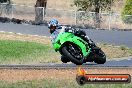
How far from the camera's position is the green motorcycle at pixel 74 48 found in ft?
22.3

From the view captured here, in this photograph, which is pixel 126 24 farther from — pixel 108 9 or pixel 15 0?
pixel 15 0

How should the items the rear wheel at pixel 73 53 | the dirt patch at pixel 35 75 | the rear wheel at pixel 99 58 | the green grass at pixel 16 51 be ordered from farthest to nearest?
the green grass at pixel 16 51 → the dirt patch at pixel 35 75 → the rear wheel at pixel 99 58 → the rear wheel at pixel 73 53

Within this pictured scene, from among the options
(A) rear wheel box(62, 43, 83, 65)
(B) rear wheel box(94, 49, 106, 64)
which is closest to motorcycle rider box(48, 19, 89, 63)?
(A) rear wheel box(62, 43, 83, 65)

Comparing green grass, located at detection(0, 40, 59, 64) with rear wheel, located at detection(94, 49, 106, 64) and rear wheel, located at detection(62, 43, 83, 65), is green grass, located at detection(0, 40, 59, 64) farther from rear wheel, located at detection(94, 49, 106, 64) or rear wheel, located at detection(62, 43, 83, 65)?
rear wheel, located at detection(62, 43, 83, 65)

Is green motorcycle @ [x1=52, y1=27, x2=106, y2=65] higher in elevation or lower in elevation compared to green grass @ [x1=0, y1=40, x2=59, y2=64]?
higher

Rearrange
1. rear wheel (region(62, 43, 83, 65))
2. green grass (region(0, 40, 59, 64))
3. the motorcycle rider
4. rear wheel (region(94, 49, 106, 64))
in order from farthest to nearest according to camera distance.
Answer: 1. green grass (region(0, 40, 59, 64))
2. rear wheel (region(94, 49, 106, 64))
3. rear wheel (region(62, 43, 83, 65))
4. the motorcycle rider

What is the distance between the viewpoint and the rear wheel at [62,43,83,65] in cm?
692

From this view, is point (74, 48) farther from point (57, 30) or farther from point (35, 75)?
point (35, 75)

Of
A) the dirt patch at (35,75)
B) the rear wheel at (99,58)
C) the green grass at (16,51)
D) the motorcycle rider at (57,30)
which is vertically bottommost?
the green grass at (16,51)

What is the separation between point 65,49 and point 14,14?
64115 mm

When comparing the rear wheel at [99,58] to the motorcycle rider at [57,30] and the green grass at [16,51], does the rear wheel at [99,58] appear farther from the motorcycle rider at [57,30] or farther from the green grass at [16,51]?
the green grass at [16,51]

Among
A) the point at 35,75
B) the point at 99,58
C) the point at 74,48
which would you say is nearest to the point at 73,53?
the point at 74,48

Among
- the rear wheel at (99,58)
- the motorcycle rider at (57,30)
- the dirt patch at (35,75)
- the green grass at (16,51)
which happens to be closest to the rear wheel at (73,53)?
the motorcycle rider at (57,30)

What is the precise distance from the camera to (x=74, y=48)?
23.2ft
